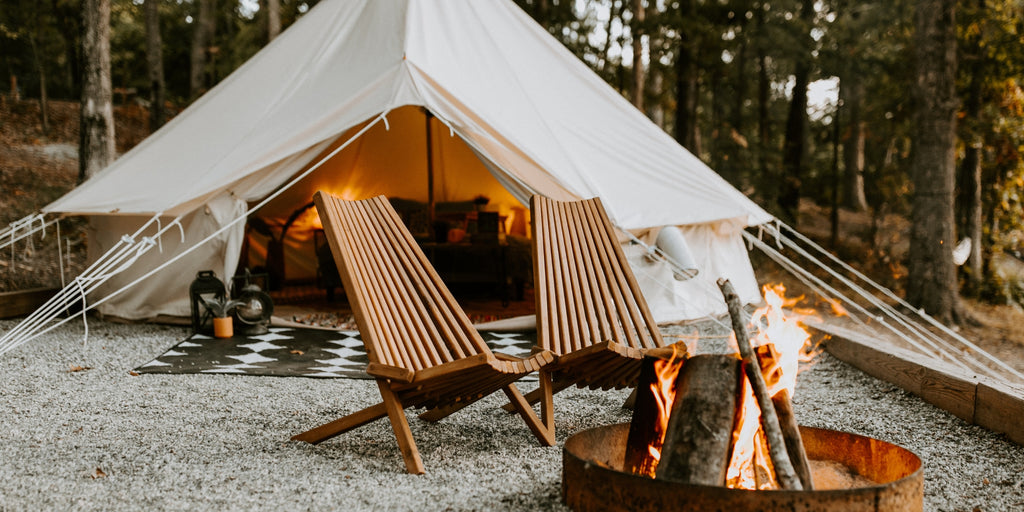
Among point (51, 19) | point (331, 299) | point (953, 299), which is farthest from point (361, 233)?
point (51, 19)

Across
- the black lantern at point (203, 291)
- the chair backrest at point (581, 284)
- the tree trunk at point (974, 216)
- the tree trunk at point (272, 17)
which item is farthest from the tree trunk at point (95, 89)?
the tree trunk at point (974, 216)

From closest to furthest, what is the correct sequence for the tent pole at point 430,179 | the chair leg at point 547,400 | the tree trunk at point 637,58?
the chair leg at point 547,400 → the tent pole at point 430,179 → the tree trunk at point 637,58

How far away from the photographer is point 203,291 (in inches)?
192

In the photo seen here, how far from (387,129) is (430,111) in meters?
0.52

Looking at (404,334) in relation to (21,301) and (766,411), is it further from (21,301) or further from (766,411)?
(21,301)

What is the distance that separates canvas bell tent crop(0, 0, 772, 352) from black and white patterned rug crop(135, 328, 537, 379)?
555mm

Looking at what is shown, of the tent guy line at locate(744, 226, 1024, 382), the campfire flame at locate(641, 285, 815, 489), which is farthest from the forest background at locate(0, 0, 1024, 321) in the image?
the campfire flame at locate(641, 285, 815, 489)

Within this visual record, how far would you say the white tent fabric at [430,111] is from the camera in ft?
15.5

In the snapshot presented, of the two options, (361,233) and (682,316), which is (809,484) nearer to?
(361,233)

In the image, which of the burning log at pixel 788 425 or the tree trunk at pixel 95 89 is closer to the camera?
the burning log at pixel 788 425

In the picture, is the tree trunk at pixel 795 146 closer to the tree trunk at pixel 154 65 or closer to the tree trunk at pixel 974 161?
the tree trunk at pixel 974 161

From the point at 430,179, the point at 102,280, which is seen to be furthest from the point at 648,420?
the point at 430,179

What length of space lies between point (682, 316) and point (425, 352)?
3.18 metres

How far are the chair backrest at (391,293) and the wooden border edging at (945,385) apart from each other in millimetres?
1846
